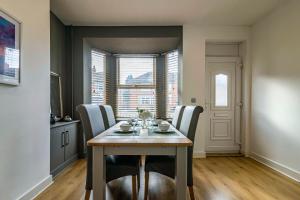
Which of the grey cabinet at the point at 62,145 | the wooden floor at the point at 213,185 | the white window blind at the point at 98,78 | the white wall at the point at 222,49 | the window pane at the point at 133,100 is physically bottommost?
the wooden floor at the point at 213,185

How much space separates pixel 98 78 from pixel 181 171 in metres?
3.73

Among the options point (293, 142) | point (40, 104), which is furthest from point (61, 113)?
point (293, 142)

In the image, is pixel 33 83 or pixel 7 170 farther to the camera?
pixel 33 83

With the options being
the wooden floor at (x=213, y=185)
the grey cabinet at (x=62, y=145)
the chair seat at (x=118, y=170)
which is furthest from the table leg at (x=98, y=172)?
the grey cabinet at (x=62, y=145)

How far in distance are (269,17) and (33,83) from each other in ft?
12.8

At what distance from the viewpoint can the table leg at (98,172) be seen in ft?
6.65

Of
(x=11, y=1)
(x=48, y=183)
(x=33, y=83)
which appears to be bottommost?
(x=48, y=183)

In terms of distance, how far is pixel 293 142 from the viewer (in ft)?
11.5

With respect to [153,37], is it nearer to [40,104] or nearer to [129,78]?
[129,78]

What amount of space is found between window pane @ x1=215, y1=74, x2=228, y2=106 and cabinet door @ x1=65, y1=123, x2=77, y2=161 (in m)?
2.96

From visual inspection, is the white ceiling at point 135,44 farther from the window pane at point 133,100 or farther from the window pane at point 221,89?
the window pane at point 221,89

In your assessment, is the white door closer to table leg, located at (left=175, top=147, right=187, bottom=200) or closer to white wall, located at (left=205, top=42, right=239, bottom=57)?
white wall, located at (left=205, top=42, right=239, bottom=57)

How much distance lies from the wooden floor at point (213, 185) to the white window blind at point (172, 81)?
1643mm

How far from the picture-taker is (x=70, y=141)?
164 inches
